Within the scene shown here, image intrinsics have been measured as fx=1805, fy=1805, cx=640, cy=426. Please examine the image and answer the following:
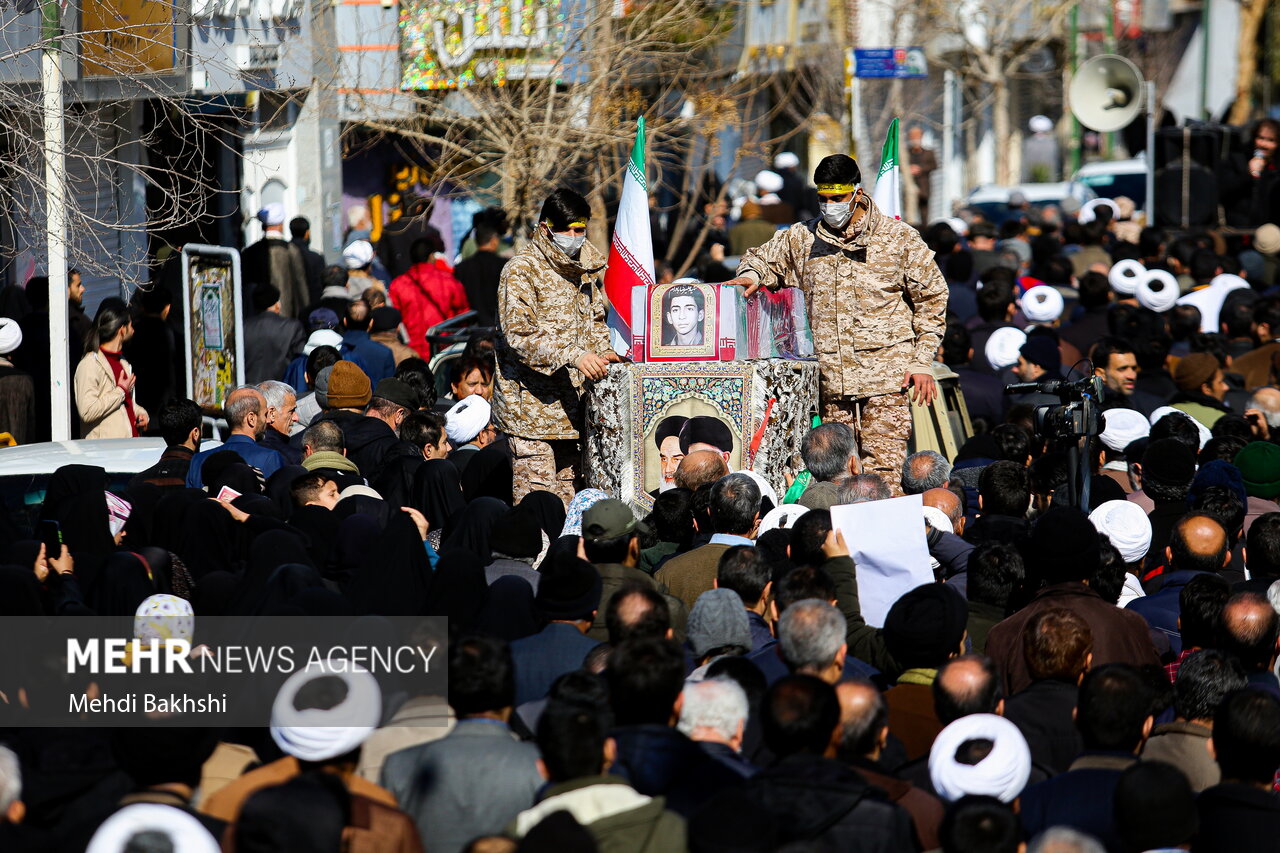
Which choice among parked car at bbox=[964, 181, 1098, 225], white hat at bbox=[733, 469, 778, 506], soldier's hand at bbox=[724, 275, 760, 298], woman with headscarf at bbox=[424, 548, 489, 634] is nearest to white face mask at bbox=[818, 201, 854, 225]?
soldier's hand at bbox=[724, 275, 760, 298]

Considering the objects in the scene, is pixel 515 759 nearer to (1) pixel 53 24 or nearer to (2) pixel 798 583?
(2) pixel 798 583

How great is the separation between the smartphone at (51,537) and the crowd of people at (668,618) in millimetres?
79

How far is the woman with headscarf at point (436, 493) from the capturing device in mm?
8461

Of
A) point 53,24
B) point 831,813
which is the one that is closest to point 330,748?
point 831,813

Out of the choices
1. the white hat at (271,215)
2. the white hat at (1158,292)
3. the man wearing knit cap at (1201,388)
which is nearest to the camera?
the man wearing knit cap at (1201,388)

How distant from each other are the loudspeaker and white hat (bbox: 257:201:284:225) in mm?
10511

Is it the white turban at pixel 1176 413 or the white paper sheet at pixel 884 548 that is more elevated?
the white turban at pixel 1176 413

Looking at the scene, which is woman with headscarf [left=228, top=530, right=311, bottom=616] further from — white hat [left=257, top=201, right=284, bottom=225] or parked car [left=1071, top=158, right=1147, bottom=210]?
parked car [left=1071, top=158, right=1147, bottom=210]

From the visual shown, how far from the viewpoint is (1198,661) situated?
17.9 ft

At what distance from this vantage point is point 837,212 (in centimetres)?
898

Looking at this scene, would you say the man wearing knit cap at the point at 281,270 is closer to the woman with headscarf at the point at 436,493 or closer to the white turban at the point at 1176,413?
the woman with headscarf at the point at 436,493

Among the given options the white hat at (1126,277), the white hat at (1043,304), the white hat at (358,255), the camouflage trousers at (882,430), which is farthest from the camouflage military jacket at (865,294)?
the white hat at (358,255)

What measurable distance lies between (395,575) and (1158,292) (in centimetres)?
870

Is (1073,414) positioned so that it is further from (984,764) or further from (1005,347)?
(1005,347)
